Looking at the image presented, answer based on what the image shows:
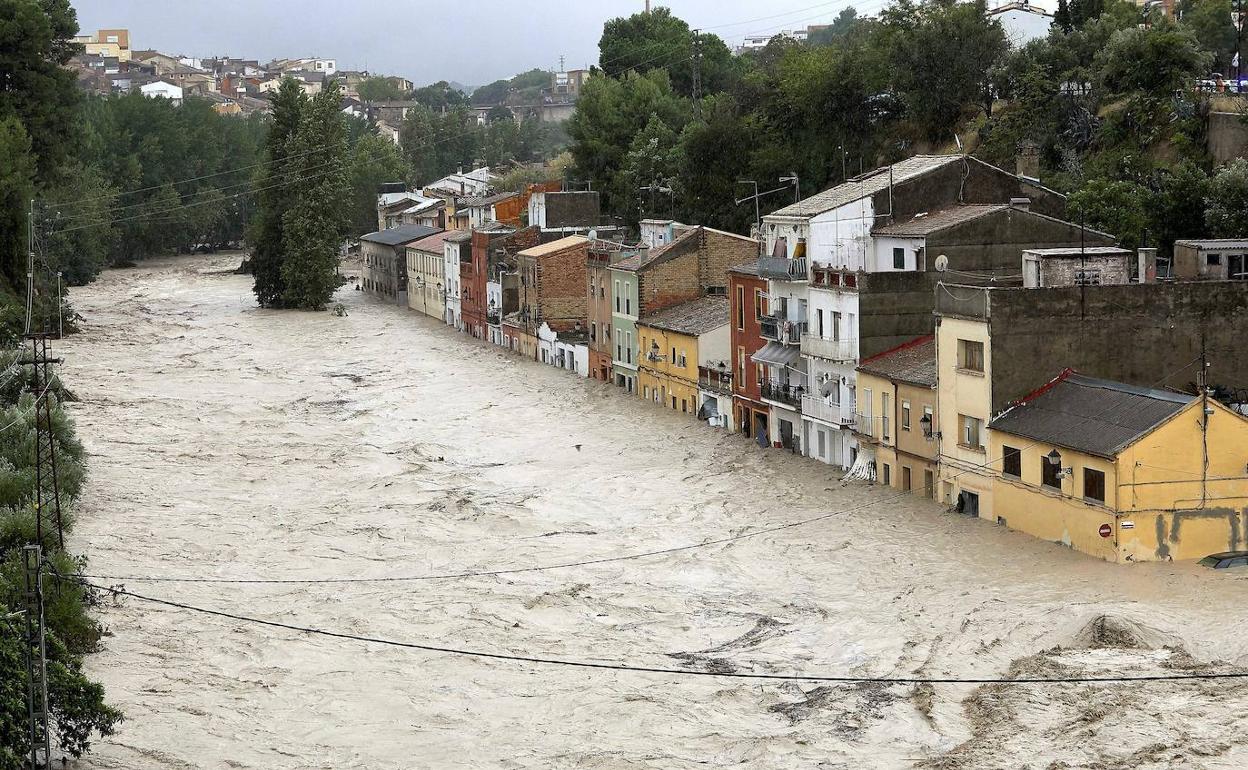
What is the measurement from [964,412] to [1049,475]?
4.05 metres

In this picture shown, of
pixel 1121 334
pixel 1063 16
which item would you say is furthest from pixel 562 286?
pixel 1121 334

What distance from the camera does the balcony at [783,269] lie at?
50062mm

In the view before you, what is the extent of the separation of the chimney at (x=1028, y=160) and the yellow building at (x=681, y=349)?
11.3m

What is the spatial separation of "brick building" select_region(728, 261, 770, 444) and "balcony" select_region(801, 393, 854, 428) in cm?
363

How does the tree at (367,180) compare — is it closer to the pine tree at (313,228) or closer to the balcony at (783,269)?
the pine tree at (313,228)

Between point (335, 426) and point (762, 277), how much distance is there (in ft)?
53.4

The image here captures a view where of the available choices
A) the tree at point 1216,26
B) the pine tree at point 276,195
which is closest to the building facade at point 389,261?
the pine tree at point 276,195

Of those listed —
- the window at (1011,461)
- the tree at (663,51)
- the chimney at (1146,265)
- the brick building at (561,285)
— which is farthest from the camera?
the tree at (663,51)

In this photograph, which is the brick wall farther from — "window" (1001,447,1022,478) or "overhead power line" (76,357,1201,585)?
"window" (1001,447,1022,478)

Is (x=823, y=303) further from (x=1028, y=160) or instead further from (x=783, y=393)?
(x=1028, y=160)

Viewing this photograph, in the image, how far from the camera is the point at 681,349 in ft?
195

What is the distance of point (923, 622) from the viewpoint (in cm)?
3256

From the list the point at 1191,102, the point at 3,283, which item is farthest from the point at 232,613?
the point at 3,283

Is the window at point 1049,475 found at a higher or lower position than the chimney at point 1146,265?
lower
